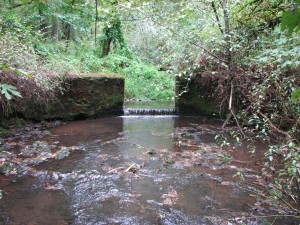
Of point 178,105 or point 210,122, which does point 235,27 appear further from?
point 178,105

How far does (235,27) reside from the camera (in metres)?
6.16

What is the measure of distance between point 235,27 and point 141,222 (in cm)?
494

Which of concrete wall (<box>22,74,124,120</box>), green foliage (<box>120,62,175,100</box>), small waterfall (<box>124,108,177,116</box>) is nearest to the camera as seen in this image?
concrete wall (<box>22,74,124,120</box>)

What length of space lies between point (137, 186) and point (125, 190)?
0.20 metres

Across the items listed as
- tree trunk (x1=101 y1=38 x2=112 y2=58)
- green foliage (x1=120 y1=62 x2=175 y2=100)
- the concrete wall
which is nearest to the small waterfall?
the concrete wall

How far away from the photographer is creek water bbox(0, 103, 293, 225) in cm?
307

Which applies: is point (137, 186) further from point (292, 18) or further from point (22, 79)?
point (22, 79)

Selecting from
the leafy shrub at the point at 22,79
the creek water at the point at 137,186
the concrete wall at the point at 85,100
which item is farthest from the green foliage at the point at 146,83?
the creek water at the point at 137,186

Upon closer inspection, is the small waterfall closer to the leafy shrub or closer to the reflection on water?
the leafy shrub

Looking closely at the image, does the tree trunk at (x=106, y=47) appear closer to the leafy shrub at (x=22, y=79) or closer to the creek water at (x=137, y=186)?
the leafy shrub at (x=22, y=79)

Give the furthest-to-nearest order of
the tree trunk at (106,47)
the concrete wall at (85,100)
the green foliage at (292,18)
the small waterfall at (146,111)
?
the tree trunk at (106,47) < the small waterfall at (146,111) < the concrete wall at (85,100) < the green foliage at (292,18)

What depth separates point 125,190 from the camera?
3.68m

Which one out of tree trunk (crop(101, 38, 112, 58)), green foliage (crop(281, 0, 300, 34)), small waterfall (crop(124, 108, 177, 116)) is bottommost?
small waterfall (crop(124, 108, 177, 116))

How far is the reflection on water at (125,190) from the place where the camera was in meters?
3.07
